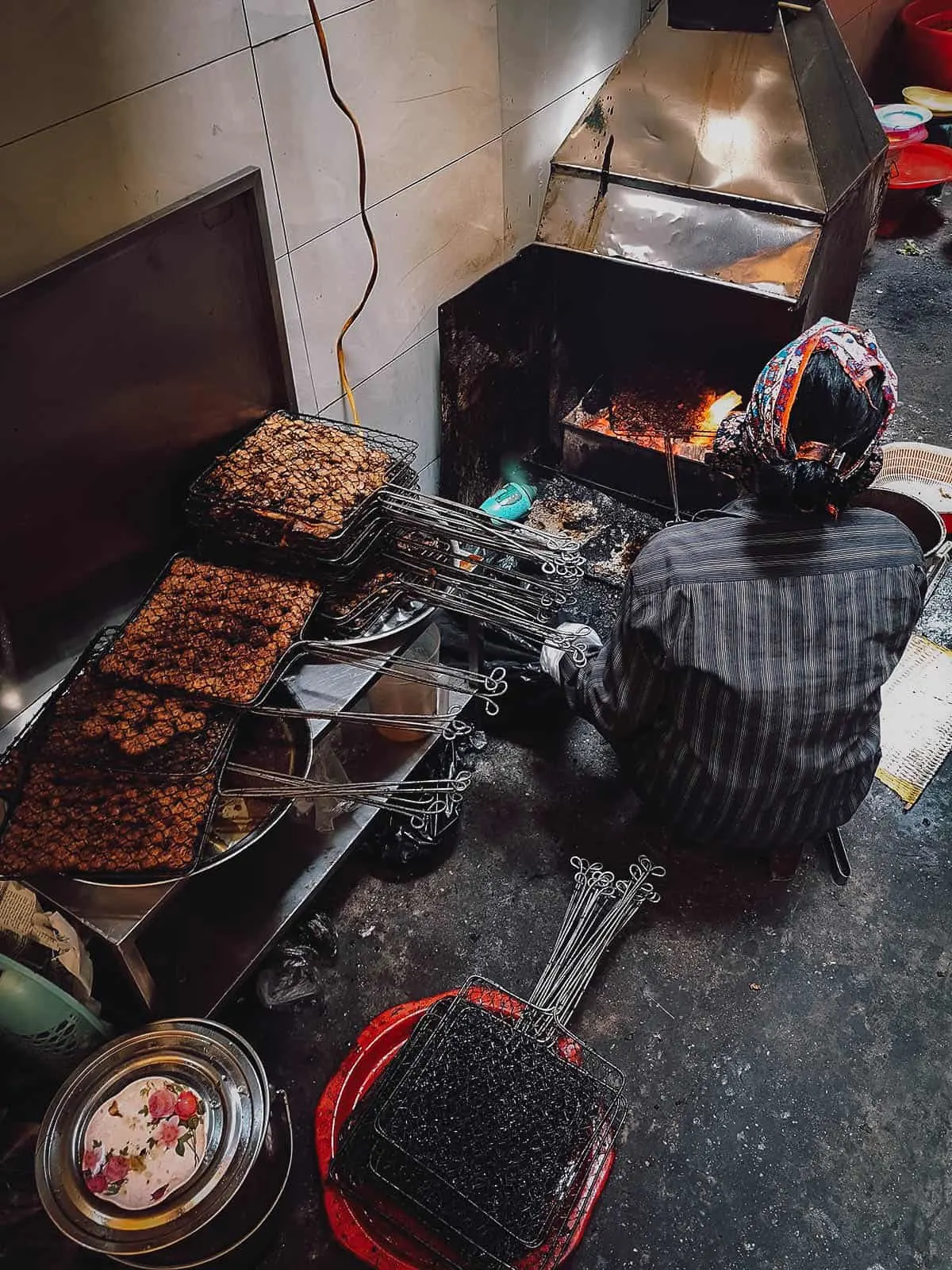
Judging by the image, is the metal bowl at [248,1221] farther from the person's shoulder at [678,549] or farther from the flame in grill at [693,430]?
the flame in grill at [693,430]

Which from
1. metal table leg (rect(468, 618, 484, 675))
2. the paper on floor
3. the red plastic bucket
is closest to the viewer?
metal table leg (rect(468, 618, 484, 675))

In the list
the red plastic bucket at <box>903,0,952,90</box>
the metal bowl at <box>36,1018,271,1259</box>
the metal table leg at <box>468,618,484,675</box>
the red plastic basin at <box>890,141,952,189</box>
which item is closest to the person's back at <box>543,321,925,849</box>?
the metal table leg at <box>468,618,484,675</box>

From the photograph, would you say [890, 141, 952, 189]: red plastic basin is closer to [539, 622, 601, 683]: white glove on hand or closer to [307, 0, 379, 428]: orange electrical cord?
[307, 0, 379, 428]: orange electrical cord

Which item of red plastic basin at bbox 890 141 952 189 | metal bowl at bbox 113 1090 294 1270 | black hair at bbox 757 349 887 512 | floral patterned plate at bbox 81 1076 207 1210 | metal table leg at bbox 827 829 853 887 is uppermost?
black hair at bbox 757 349 887 512

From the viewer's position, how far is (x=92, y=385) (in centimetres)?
218

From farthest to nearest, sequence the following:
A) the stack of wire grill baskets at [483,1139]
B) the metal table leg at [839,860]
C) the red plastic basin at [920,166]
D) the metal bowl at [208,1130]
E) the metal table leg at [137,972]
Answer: the red plastic basin at [920,166] → the metal table leg at [839,860] → the stack of wire grill baskets at [483,1139] → the metal table leg at [137,972] → the metal bowl at [208,1130]

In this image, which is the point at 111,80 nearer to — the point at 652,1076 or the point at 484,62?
the point at 484,62

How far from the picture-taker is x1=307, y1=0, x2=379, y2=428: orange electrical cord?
2439mm

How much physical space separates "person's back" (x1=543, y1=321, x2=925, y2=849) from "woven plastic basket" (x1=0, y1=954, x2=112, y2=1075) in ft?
5.92

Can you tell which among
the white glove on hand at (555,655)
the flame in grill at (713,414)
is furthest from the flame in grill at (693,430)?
the white glove on hand at (555,655)

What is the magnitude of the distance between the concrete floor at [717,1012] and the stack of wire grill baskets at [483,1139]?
0.75 feet

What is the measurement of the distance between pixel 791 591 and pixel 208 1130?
6.72 ft

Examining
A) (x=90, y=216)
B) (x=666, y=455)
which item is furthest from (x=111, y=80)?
(x=666, y=455)

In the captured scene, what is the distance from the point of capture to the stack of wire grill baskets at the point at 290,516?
2.39m
